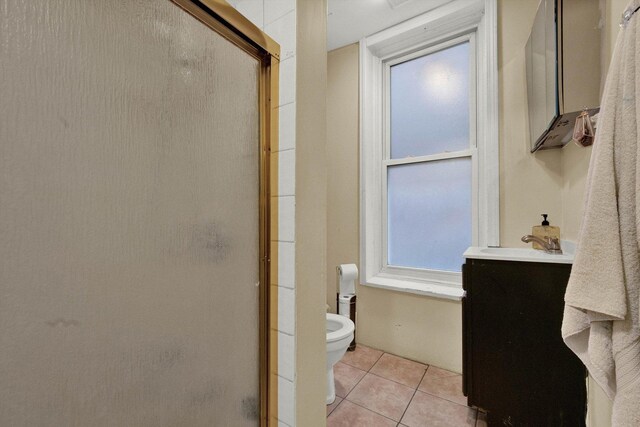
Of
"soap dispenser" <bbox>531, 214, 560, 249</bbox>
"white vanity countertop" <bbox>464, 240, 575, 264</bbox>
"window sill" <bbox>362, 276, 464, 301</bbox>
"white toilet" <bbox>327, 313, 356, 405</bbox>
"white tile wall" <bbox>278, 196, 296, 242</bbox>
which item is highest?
"white tile wall" <bbox>278, 196, 296, 242</bbox>

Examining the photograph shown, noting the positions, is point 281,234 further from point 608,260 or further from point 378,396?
point 378,396

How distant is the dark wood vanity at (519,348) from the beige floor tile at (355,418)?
461 millimetres

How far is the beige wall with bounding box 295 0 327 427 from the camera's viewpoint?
0.90 m

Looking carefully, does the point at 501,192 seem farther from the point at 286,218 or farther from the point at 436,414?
the point at 286,218

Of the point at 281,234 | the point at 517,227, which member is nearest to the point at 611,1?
the point at 517,227

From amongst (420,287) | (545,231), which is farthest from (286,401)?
(545,231)

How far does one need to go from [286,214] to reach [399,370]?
160 centimetres

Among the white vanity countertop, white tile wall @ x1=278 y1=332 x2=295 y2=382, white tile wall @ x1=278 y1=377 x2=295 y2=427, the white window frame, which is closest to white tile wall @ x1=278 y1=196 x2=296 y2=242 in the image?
white tile wall @ x1=278 y1=332 x2=295 y2=382

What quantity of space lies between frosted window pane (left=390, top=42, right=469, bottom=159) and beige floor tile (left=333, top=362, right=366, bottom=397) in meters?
1.66

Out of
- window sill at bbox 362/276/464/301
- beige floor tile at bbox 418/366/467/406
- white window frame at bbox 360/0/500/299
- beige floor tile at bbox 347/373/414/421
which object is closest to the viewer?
beige floor tile at bbox 347/373/414/421

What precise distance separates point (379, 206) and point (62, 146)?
202 centimetres

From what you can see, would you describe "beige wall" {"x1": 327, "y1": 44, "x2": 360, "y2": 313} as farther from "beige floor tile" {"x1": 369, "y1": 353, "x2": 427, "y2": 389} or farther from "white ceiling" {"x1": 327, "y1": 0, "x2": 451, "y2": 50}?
"beige floor tile" {"x1": 369, "y1": 353, "x2": 427, "y2": 389}

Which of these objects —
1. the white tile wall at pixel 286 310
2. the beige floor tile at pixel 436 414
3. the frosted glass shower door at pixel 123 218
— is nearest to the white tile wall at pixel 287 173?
the frosted glass shower door at pixel 123 218

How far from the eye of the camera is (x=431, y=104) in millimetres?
2066
